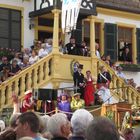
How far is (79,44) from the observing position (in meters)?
21.4

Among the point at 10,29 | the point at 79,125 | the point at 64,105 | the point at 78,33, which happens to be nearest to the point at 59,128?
the point at 79,125

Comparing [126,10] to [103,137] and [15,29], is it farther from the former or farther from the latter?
[103,137]

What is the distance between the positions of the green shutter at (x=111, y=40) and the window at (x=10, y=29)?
5023 millimetres

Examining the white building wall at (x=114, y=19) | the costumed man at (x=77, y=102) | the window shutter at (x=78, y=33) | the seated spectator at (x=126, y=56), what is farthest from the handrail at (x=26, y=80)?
the seated spectator at (x=126, y=56)

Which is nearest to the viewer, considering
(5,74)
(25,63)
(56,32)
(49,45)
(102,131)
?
(102,131)

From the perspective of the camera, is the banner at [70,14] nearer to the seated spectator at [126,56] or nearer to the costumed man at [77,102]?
the costumed man at [77,102]

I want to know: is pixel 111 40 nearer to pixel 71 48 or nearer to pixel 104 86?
pixel 71 48

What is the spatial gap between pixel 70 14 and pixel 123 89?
4.12 metres

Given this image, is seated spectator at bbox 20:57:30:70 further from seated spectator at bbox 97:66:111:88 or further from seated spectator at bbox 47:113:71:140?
seated spectator at bbox 47:113:71:140

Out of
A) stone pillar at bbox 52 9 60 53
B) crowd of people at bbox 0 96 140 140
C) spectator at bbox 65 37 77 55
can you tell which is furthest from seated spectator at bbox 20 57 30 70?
crowd of people at bbox 0 96 140 140

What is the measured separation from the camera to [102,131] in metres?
4.20

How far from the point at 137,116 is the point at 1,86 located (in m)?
4.76

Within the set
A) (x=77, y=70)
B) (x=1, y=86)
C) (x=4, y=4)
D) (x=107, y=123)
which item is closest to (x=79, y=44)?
(x=77, y=70)

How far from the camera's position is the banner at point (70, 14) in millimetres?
19672
